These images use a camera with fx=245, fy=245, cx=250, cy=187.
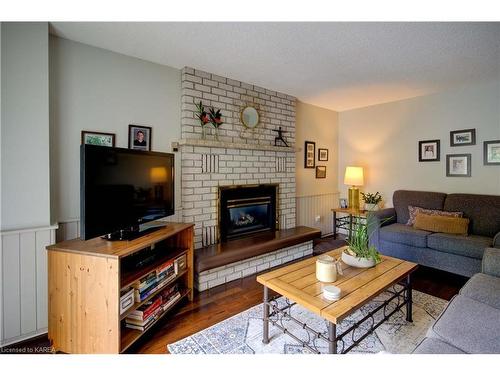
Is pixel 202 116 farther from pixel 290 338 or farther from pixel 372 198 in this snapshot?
pixel 372 198

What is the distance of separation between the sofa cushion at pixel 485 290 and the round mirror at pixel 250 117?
2.54m

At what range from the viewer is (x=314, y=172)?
420 centimetres

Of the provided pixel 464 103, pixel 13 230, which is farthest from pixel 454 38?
pixel 13 230

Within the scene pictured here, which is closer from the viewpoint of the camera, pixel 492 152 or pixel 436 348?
pixel 436 348

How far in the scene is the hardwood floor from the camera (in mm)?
1688

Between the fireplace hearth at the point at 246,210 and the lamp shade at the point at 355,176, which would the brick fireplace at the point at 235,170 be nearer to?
the fireplace hearth at the point at 246,210

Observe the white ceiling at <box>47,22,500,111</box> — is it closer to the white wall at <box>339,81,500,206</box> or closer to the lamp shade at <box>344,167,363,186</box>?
the white wall at <box>339,81,500,206</box>

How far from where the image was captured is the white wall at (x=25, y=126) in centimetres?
164

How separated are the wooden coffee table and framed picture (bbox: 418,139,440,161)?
233 centimetres

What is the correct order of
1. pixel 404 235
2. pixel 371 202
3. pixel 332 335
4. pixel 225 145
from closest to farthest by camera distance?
pixel 332 335 → pixel 225 145 → pixel 404 235 → pixel 371 202

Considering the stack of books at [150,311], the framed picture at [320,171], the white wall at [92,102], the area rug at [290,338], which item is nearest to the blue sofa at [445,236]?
the area rug at [290,338]

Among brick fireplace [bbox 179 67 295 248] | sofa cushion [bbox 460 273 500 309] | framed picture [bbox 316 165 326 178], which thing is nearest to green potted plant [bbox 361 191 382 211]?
framed picture [bbox 316 165 326 178]

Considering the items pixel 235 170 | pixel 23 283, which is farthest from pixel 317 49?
pixel 23 283

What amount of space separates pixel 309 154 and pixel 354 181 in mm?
839
